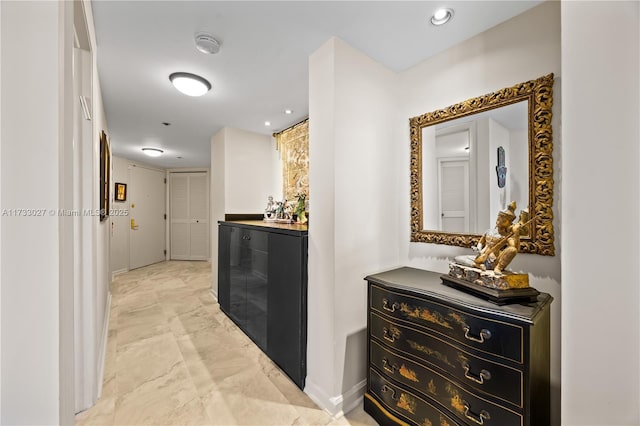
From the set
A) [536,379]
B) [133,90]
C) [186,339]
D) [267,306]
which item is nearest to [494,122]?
[536,379]

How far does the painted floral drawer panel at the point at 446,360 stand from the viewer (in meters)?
0.99

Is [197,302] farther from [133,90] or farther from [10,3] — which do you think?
[10,3]

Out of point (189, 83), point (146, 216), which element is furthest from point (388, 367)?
point (146, 216)

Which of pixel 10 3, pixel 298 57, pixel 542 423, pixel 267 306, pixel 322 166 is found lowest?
pixel 542 423

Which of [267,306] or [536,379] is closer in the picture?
[536,379]

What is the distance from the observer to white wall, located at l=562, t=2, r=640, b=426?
68 cm

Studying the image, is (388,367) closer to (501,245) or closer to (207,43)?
(501,245)

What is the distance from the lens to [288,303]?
1.83 metres

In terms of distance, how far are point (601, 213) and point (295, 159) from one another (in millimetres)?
2696

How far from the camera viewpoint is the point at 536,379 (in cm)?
102

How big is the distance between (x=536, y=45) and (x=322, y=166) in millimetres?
1297

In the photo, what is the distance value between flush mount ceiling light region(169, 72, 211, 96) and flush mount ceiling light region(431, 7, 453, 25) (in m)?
1.74

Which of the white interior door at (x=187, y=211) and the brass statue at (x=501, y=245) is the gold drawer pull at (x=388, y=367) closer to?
the brass statue at (x=501, y=245)

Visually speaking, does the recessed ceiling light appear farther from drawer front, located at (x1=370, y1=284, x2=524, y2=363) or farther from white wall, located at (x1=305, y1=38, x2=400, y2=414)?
drawer front, located at (x1=370, y1=284, x2=524, y2=363)
